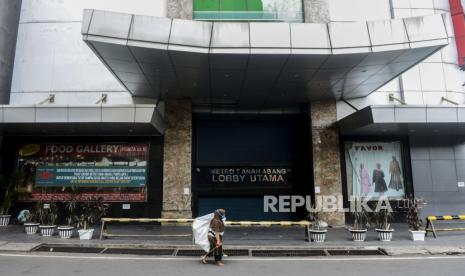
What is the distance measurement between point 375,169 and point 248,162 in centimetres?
638

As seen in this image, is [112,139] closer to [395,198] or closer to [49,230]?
[49,230]

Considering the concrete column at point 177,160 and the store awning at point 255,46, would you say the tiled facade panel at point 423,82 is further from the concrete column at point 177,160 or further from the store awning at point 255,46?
the concrete column at point 177,160

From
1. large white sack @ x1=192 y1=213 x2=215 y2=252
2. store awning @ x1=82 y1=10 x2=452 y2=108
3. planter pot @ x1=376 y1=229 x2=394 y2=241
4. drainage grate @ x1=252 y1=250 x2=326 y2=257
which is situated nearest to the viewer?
large white sack @ x1=192 y1=213 x2=215 y2=252

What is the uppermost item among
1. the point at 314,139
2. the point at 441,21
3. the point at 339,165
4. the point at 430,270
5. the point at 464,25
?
the point at 464,25

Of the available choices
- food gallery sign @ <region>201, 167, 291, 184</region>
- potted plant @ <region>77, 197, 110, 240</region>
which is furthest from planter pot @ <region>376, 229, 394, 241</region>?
potted plant @ <region>77, 197, 110, 240</region>

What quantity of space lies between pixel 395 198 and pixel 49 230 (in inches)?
614

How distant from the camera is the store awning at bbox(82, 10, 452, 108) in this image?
12.2 metres

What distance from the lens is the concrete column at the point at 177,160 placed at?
1769 centimetres

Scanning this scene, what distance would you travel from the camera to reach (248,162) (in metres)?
19.5

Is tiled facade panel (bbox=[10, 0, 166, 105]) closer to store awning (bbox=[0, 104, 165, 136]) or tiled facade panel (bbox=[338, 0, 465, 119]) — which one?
store awning (bbox=[0, 104, 165, 136])

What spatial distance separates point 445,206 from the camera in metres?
18.7

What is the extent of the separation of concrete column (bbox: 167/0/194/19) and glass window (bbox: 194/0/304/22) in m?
0.29

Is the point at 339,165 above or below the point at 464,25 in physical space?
below

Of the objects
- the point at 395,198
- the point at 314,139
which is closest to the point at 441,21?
the point at 314,139
